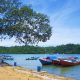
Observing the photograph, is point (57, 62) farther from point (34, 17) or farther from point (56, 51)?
point (56, 51)

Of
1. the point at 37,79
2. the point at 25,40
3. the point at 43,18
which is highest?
the point at 43,18

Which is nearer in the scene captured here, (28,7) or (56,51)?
(28,7)

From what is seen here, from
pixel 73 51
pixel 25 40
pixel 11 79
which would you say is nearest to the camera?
pixel 11 79

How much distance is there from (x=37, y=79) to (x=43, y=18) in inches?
774

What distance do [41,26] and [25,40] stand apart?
137 inches

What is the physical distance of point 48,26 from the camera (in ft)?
139

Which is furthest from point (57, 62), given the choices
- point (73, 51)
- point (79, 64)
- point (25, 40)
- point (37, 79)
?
point (73, 51)

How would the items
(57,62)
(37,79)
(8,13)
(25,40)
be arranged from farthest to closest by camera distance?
(57,62) → (25,40) → (8,13) → (37,79)

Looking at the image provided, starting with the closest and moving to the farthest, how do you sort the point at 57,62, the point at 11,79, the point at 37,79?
1. the point at 11,79
2. the point at 37,79
3. the point at 57,62

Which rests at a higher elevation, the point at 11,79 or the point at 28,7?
the point at 28,7

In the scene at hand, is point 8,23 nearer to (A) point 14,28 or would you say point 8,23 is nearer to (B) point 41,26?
(A) point 14,28

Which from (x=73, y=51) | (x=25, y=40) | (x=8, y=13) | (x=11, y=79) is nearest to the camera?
(x=11, y=79)

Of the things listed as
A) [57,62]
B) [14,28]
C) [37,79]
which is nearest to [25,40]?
[14,28]

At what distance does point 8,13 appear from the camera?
4072 centimetres
